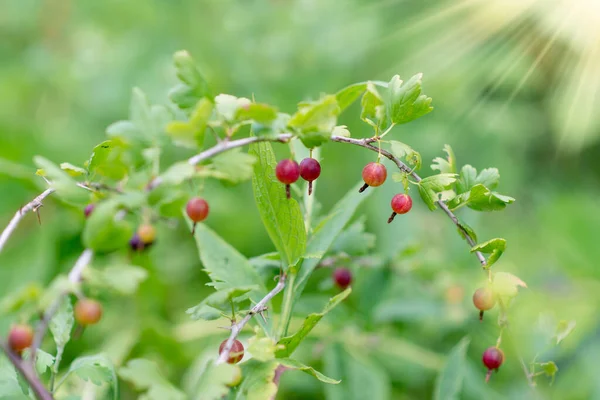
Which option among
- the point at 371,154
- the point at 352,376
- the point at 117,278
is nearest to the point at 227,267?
the point at 117,278

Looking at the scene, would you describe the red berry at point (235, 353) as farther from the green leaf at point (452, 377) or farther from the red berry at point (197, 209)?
the green leaf at point (452, 377)

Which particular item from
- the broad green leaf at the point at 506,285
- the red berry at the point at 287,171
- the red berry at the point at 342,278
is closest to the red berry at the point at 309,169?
the red berry at the point at 287,171

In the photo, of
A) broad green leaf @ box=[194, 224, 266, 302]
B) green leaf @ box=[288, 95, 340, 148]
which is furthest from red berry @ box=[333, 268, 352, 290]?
green leaf @ box=[288, 95, 340, 148]

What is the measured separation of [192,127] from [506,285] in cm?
19

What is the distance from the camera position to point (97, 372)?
0.39 m

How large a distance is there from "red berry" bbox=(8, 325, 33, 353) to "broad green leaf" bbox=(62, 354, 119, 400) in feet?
0.41

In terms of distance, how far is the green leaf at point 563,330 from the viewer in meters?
0.39

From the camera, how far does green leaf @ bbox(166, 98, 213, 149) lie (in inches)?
11.7

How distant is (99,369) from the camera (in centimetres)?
40

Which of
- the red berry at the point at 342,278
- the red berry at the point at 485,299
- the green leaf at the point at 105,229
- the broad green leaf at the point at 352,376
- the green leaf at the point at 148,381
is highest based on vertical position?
the green leaf at the point at 105,229

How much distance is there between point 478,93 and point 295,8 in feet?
1.44

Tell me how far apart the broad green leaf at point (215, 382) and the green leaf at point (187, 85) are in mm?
136

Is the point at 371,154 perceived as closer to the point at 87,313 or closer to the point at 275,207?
the point at 275,207

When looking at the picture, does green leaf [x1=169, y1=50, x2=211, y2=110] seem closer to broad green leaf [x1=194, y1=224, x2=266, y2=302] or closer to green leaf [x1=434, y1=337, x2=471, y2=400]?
broad green leaf [x1=194, y1=224, x2=266, y2=302]
